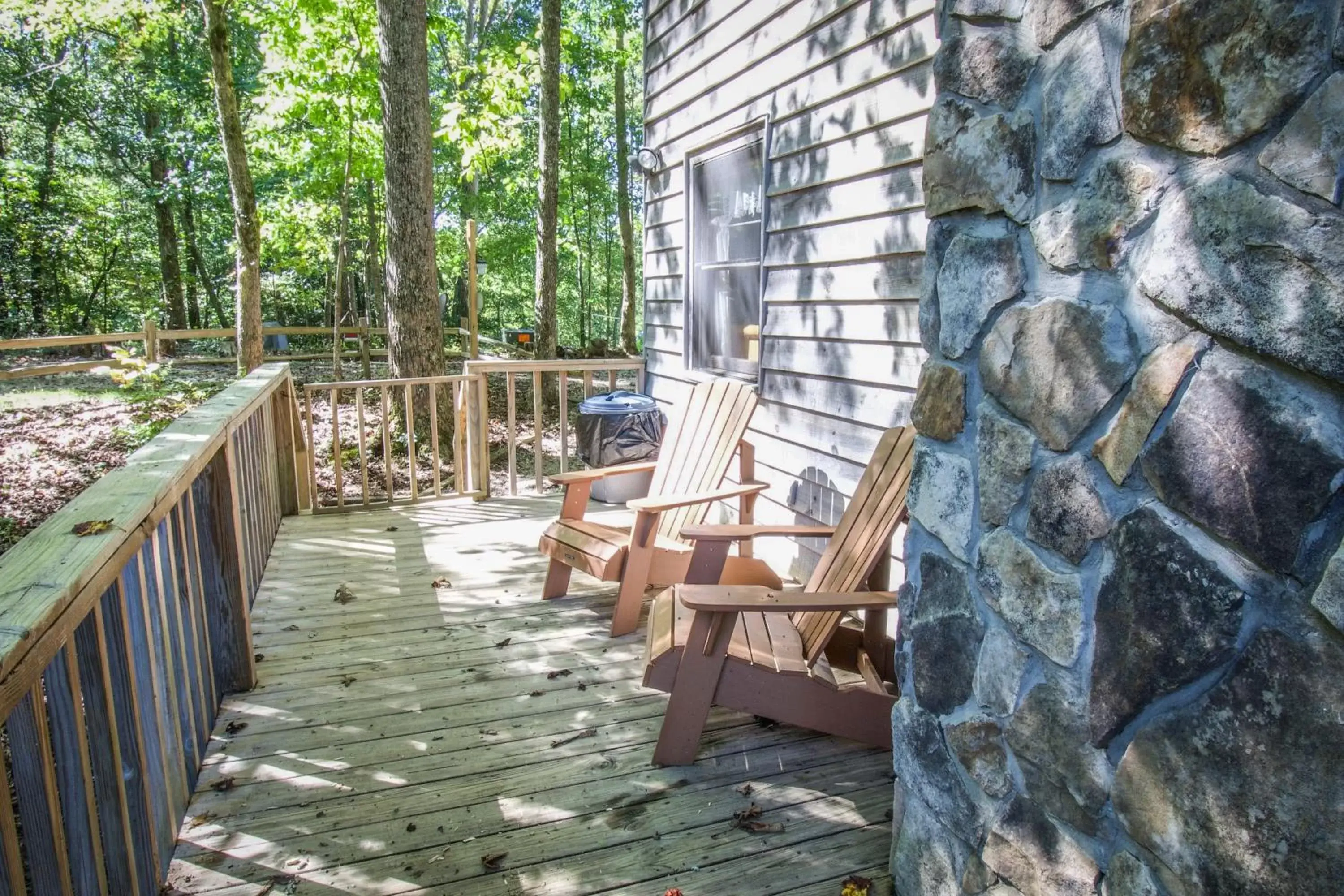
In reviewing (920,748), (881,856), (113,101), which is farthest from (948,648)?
(113,101)

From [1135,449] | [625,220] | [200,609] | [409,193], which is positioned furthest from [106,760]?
[625,220]

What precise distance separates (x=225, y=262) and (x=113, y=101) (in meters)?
4.36

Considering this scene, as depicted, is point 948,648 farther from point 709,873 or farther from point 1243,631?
point 709,873

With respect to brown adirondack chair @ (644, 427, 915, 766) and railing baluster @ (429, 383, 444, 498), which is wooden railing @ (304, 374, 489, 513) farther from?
brown adirondack chair @ (644, 427, 915, 766)

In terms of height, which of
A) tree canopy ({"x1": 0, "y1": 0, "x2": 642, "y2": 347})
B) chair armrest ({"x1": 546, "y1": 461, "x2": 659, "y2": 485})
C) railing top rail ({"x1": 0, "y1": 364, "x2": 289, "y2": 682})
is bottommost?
chair armrest ({"x1": 546, "y1": 461, "x2": 659, "y2": 485})

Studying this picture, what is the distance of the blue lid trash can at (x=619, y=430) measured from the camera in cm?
476

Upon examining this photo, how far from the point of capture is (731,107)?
162 inches

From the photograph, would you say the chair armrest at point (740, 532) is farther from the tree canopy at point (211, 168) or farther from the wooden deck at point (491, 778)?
the tree canopy at point (211, 168)

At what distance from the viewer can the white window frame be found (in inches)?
149

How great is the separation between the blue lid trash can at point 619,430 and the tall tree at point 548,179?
12.2ft

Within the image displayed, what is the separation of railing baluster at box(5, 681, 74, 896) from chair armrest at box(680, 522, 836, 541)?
5.00 feet

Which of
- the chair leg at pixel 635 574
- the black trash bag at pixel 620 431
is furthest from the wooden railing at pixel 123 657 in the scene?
the black trash bag at pixel 620 431

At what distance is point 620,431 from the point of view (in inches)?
187

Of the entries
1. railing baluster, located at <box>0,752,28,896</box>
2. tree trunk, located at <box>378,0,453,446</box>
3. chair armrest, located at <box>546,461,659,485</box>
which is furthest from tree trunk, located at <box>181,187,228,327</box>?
railing baluster, located at <box>0,752,28,896</box>
